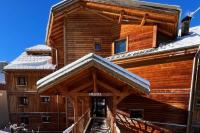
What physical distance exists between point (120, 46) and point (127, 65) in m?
2.29

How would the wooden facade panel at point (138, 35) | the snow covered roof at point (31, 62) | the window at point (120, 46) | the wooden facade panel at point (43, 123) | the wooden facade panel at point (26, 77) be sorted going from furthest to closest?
the wooden facade panel at point (43, 123) < the wooden facade panel at point (26, 77) < the snow covered roof at point (31, 62) < the window at point (120, 46) < the wooden facade panel at point (138, 35)

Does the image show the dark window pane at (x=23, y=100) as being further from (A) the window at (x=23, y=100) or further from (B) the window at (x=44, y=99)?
(B) the window at (x=44, y=99)

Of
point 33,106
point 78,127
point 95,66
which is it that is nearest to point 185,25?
point 95,66

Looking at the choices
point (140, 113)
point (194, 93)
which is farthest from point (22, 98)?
point (194, 93)

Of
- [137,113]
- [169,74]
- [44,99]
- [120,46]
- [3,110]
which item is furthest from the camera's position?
[3,110]

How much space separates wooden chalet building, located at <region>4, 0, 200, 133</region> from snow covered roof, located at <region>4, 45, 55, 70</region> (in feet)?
16.8

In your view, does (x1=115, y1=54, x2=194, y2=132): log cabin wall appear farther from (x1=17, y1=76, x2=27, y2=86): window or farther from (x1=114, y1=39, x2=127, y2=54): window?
(x1=17, y1=76, x2=27, y2=86): window

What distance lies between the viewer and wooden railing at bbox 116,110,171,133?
37.9 ft

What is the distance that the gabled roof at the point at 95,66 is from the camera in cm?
640

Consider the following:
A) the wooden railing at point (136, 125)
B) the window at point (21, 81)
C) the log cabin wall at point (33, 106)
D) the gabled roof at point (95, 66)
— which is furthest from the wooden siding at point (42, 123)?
the gabled roof at point (95, 66)

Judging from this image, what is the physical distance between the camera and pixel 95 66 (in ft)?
21.1

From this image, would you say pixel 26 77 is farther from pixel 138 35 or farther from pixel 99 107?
pixel 138 35

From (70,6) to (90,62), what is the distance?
9.28 m

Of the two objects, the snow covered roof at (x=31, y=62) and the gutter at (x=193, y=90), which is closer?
the gutter at (x=193, y=90)
